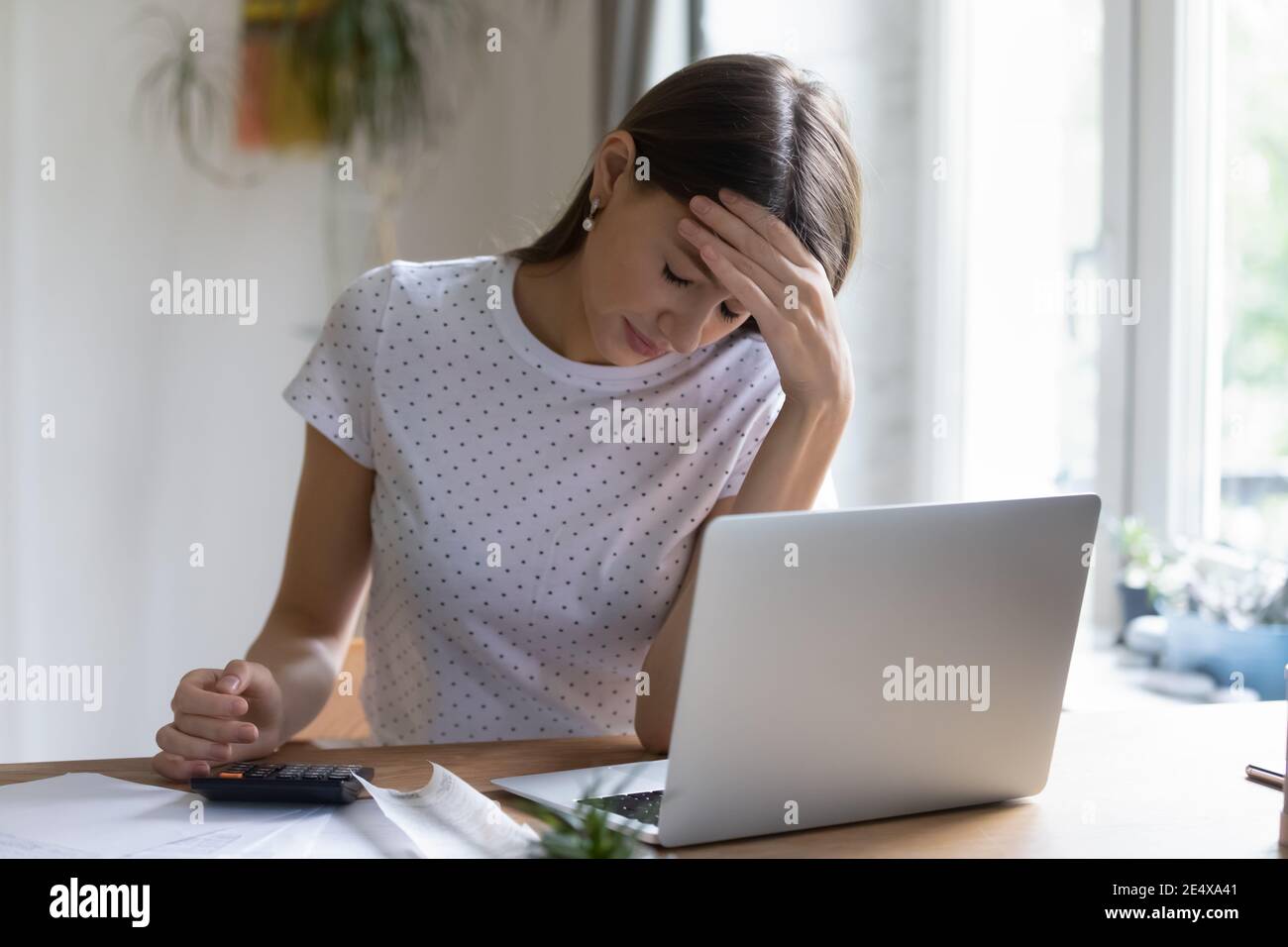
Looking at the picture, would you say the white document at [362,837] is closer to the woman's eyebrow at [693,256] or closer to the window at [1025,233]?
the woman's eyebrow at [693,256]

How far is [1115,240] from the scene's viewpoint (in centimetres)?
200

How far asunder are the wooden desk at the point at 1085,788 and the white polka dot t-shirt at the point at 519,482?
0.73 ft

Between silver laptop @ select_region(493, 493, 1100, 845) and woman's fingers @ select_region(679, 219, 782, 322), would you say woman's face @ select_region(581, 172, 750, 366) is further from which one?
silver laptop @ select_region(493, 493, 1100, 845)

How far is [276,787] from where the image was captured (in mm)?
885

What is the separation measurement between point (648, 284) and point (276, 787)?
56cm

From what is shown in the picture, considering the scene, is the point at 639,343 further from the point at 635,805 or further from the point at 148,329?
the point at 148,329

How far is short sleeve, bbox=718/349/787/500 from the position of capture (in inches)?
53.4

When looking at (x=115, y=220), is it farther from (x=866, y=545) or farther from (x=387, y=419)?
(x=866, y=545)

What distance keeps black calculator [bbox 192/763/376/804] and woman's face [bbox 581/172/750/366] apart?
20.3 inches

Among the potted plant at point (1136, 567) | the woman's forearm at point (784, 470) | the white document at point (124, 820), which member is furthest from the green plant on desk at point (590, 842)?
the potted plant at point (1136, 567)

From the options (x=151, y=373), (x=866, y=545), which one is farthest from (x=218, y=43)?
(x=866, y=545)

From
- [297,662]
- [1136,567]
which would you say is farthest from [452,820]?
[1136,567]

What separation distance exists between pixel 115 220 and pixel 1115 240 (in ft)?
6.68

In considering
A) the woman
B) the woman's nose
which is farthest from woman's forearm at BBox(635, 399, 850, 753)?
the woman's nose
